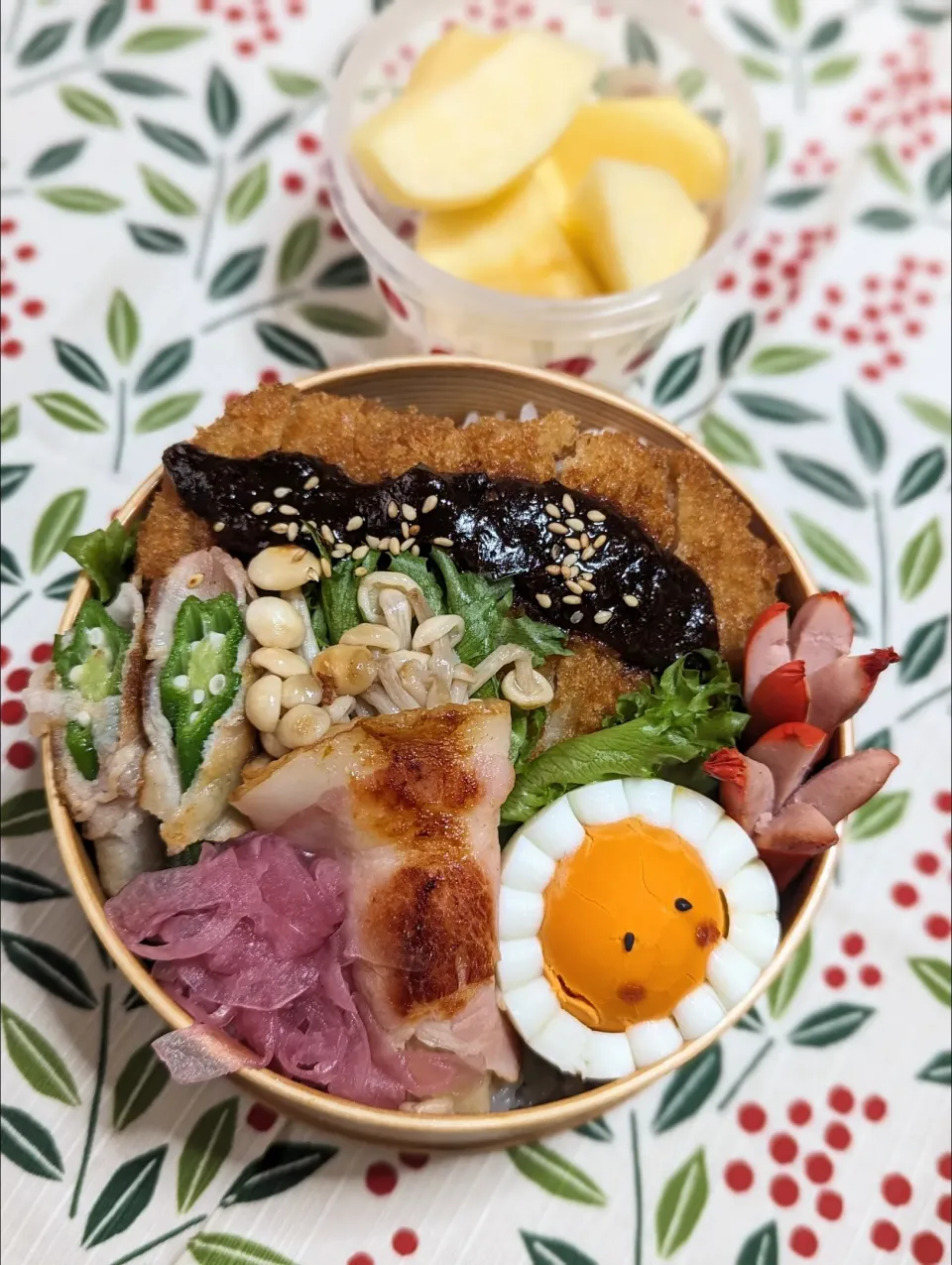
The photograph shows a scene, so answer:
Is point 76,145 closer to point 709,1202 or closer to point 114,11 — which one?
point 114,11

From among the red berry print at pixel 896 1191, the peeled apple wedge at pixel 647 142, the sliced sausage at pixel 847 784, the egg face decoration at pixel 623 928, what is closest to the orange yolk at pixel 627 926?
the egg face decoration at pixel 623 928

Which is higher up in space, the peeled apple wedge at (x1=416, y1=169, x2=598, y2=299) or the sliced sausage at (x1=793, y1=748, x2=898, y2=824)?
the peeled apple wedge at (x1=416, y1=169, x2=598, y2=299)

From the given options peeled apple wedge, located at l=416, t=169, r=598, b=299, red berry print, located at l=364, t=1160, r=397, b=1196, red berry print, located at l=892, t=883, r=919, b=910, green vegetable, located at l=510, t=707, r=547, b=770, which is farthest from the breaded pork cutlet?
red berry print, located at l=364, t=1160, r=397, b=1196

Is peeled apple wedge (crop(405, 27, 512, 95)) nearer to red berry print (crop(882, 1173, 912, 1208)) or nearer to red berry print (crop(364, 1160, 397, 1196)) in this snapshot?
red berry print (crop(364, 1160, 397, 1196))

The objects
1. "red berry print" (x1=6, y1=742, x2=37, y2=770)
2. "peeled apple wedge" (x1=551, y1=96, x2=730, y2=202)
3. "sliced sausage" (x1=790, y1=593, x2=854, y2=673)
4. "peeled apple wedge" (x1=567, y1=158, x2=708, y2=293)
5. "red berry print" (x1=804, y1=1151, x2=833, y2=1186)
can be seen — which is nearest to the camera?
"sliced sausage" (x1=790, y1=593, x2=854, y2=673)

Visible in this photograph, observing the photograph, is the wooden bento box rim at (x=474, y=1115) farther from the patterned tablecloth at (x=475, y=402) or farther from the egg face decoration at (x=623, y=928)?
the patterned tablecloth at (x=475, y=402)

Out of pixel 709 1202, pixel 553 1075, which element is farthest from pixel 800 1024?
pixel 553 1075

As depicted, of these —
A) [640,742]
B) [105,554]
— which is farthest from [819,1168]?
[105,554]
